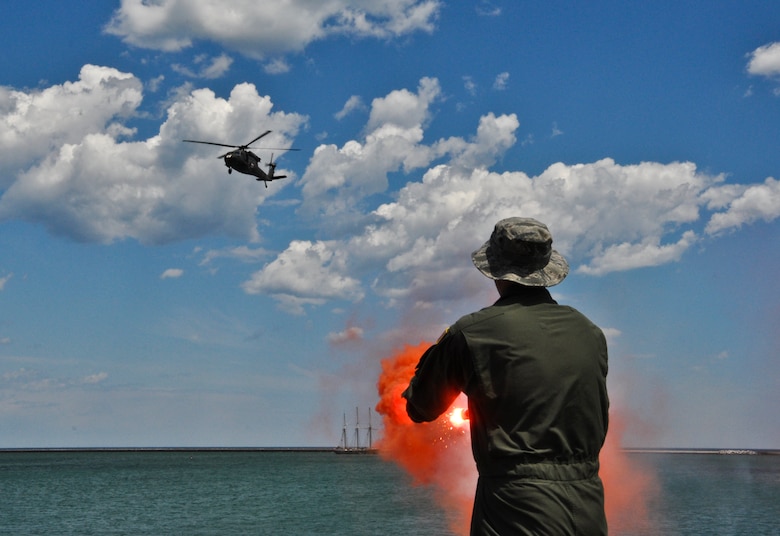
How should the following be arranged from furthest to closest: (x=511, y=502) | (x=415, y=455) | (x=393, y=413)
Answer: (x=393, y=413) < (x=415, y=455) < (x=511, y=502)

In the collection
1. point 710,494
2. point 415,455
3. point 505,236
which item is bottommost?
point 710,494

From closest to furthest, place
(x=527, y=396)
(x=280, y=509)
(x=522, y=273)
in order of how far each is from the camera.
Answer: (x=527, y=396), (x=522, y=273), (x=280, y=509)

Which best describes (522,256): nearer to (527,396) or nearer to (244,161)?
(527,396)

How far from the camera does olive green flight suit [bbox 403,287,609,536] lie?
4086mm

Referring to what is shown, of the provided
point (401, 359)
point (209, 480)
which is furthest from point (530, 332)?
point (209, 480)

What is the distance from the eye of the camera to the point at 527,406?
4.16 m

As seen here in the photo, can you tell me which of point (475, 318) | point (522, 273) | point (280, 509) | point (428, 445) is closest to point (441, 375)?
point (475, 318)

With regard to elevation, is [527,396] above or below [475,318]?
below

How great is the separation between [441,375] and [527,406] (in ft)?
1.54

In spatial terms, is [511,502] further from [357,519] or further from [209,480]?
[209,480]

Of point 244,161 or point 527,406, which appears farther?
point 244,161

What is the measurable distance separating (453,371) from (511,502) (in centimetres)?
71

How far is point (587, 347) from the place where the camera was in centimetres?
436

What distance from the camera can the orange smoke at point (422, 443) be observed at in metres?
24.9
